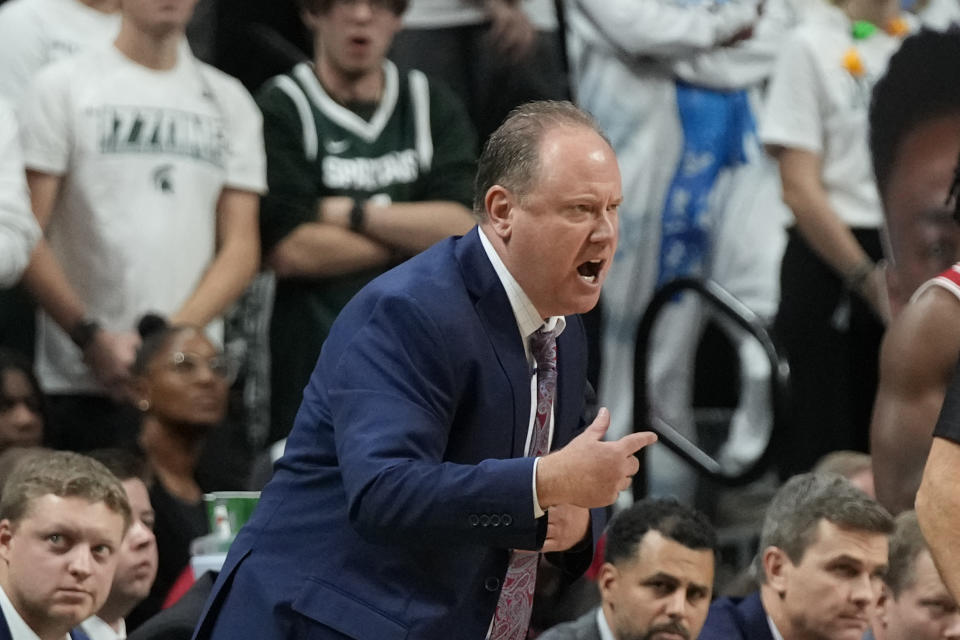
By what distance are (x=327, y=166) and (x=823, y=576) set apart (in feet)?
6.63

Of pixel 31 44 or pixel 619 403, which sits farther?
pixel 619 403

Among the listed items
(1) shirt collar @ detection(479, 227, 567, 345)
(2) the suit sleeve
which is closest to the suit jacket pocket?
(2) the suit sleeve

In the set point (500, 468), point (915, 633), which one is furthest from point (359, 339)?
point (915, 633)

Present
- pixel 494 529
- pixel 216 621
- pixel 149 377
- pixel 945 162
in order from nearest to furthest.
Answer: pixel 494 529
pixel 216 621
pixel 149 377
pixel 945 162

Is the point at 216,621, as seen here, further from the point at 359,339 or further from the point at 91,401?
the point at 91,401

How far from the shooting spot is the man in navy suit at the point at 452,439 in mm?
2617

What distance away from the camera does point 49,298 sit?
5062 mm

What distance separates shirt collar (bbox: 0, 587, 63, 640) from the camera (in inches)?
141

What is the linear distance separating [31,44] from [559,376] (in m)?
2.93

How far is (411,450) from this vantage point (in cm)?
263

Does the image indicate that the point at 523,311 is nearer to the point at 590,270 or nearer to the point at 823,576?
the point at 590,270

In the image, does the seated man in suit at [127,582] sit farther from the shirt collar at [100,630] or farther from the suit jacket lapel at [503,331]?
the suit jacket lapel at [503,331]

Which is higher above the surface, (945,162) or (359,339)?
(359,339)

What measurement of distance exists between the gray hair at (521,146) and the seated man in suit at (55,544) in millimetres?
1285
